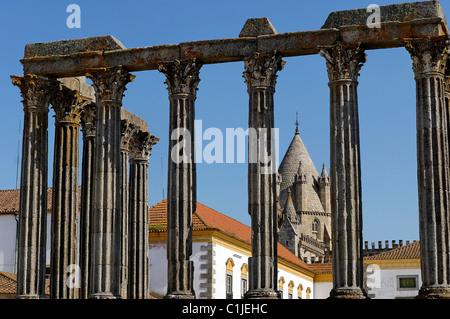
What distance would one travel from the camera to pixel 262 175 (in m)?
31.6

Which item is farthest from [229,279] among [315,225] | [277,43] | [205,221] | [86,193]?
[315,225]

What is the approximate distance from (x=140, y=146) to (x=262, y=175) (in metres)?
9.68

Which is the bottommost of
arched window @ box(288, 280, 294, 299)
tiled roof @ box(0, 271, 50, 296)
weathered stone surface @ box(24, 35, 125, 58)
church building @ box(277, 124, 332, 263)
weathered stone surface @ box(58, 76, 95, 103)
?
tiled roof @ box(0, 271, 50, 296)

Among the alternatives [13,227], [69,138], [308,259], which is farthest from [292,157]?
[69,138]

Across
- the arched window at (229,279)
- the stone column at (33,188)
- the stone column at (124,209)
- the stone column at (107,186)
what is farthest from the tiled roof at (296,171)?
the stone column at (107,186)

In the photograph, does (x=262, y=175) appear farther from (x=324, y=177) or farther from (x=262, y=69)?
(x=324, y=177)

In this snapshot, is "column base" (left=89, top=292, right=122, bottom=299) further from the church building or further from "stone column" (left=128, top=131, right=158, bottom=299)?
the church building

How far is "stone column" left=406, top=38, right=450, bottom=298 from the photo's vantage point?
29.2m

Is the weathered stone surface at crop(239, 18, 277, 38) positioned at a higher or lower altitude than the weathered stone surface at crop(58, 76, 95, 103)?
higher

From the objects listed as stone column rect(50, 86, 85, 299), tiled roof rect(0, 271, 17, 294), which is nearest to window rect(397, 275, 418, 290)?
tiled roof rect(0, 271, 17, 294)

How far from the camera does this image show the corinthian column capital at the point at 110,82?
33.7 meters

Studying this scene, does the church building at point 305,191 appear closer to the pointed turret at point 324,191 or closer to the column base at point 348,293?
the pointed turret at point 324,191

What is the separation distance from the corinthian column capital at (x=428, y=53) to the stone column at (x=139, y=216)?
45.0 feet

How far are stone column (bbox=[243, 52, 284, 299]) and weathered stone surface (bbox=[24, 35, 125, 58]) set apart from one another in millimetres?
5450
